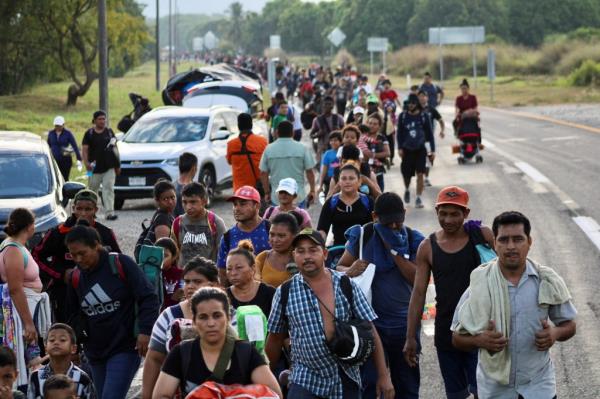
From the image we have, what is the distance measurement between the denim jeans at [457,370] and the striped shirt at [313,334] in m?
1.04

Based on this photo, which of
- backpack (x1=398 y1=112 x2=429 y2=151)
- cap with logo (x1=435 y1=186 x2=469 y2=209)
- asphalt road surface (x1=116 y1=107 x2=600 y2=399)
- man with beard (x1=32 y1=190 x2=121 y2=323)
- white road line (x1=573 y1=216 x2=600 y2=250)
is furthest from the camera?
backpack (x1=398 y1=112 x2=429 y2=151)

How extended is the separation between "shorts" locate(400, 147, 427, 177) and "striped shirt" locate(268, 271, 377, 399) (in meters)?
13.1

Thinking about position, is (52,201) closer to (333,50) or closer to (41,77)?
(41,77)

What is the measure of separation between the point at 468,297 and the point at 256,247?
3.22m

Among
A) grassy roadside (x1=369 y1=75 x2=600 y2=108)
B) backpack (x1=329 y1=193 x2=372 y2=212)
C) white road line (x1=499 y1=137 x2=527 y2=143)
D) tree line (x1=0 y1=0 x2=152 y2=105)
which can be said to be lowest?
white road line (x1=499 y1=137 x2=527 y2=143)

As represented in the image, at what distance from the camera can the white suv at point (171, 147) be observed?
2200cm

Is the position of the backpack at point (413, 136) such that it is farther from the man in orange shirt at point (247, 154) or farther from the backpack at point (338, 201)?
the backpack at point (338, 201)

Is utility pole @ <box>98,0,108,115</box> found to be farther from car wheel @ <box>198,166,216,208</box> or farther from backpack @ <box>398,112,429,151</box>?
backpack @ <box>398,112,429,151</box>

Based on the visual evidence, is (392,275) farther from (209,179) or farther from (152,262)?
(209,179)

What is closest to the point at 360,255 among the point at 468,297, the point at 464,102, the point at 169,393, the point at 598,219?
the point at 468,297

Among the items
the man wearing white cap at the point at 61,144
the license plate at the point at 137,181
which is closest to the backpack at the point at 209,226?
the license plate at the point at 137,181

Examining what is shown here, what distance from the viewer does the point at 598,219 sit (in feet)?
64.1

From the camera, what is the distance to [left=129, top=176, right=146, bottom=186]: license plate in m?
22.0

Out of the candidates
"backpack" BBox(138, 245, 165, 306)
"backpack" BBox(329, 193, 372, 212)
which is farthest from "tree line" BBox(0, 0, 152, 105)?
"backpack" BBox(138, 245, 165, 306)
